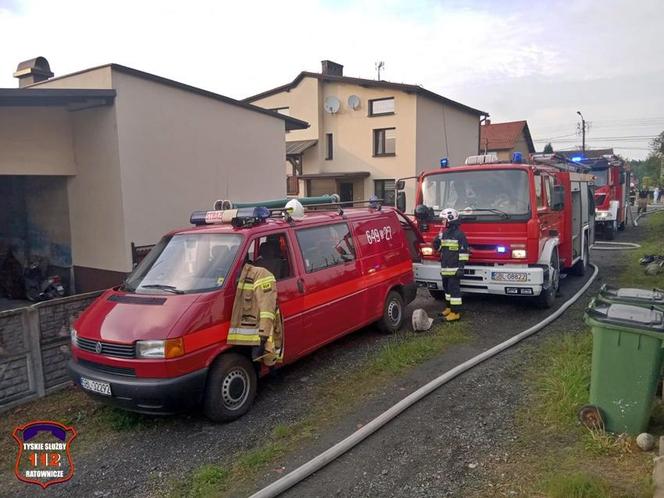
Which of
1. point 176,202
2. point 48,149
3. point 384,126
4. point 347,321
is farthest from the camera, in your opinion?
point 384,126

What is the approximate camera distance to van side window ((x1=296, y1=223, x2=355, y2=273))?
5.89m

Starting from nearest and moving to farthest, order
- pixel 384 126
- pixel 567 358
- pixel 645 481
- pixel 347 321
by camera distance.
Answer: pixel 645 481 → pixel 567 358 → pixel 347 321 → pixel 384 126

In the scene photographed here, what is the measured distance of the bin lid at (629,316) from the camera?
371cm

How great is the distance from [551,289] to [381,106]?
17567mm

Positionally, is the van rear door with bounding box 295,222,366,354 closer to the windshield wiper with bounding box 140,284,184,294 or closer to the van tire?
the van tire

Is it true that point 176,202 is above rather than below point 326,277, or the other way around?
above

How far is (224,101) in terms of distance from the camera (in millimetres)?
11664

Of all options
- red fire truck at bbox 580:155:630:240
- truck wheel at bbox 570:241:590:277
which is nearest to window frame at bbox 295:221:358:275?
truck wheel at bbox 570:241:590:277

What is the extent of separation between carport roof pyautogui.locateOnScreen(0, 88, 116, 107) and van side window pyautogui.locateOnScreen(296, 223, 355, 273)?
5.49 meters

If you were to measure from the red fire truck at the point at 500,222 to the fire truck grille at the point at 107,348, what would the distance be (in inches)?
210

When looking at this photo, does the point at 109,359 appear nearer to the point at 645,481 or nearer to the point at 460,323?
the point at 645,481

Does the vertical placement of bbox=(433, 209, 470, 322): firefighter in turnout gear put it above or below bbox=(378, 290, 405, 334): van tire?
above

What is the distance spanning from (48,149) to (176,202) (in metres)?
2.62

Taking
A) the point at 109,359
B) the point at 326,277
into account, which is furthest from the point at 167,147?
the point at 109,359
